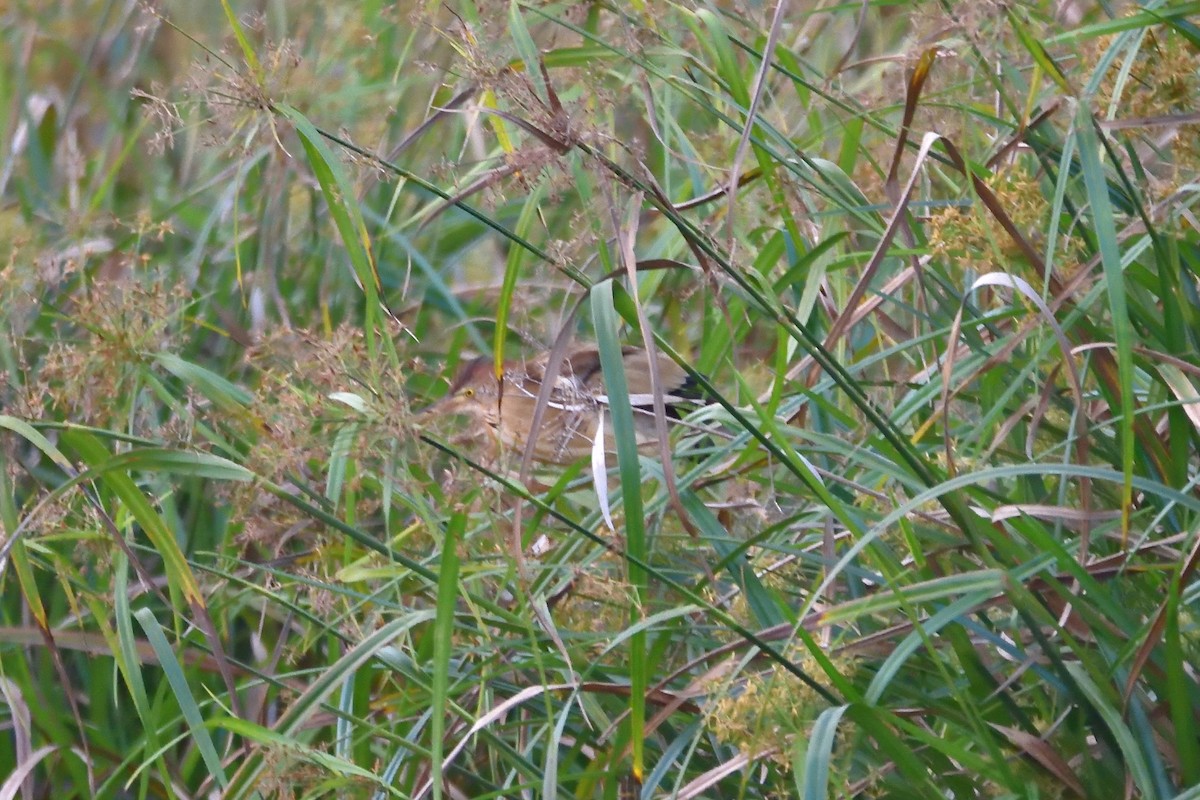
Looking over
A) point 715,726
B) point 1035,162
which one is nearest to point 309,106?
point 1035,162

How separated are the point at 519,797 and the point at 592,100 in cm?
74

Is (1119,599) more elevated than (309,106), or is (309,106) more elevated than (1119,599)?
(309,106)

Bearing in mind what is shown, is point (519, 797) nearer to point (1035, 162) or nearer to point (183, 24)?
point (1035, 162)

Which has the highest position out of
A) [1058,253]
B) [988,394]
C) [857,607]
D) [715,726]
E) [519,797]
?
[1058,253]

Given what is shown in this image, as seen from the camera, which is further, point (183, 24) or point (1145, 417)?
point (183, 24)

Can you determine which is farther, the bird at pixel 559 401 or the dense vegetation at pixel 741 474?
the bird at pixel 559 401

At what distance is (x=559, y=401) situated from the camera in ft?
5.08

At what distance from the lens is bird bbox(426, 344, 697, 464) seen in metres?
1.38

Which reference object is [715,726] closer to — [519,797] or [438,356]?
[519,797]

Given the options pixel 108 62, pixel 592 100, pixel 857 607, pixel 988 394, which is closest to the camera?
pixel 857 607

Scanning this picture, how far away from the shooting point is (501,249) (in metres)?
3.22

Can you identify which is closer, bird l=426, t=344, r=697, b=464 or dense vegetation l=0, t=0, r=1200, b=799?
dense vegetation l=0, t=0, r=1200, b=799

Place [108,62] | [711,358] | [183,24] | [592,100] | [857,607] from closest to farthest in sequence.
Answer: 1. [857,607]
2. [592,100]
3. [711,358]
4. [183,24]
5. [108,62]

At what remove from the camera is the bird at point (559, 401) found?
1384 millimetres
